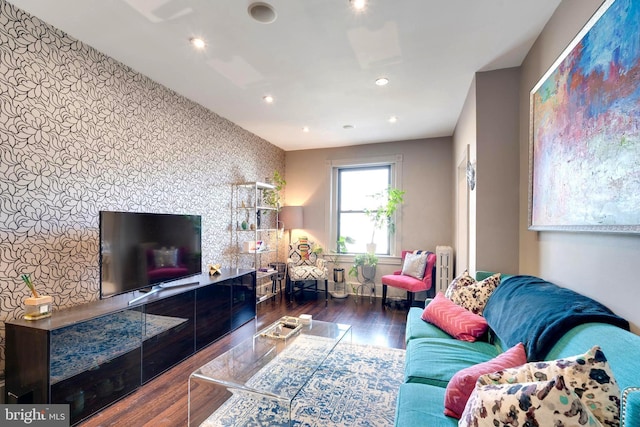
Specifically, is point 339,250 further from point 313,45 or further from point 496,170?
point 313,45

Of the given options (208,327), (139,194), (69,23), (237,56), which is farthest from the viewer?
(208,327)

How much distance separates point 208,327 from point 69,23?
2789 millimetres

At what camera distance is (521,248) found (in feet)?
8.04

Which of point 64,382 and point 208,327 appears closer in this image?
point 64,382

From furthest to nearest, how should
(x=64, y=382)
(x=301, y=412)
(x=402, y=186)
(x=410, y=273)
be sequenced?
(x=402, y=186), (x=410, y=273), (x=301, y=412), (x=64, y=382)

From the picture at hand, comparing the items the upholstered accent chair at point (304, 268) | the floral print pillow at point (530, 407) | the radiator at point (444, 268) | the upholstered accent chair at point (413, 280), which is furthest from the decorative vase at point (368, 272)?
the floral print pillow at point (530, 407)

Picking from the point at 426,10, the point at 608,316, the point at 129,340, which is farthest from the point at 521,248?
the point at 129,340

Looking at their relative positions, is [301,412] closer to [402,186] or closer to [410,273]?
[410,273]

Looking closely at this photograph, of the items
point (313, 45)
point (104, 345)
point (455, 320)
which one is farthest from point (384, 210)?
point (104, 345)

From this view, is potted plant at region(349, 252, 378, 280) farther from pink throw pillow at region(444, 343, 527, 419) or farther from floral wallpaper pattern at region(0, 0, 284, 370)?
pink throw pillow at region(444, 343, 527, 419)

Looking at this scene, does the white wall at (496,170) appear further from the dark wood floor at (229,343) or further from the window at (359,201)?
the window at (359,201)

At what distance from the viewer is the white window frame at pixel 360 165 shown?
4930mm

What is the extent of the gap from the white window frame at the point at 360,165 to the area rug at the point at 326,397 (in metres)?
2.63

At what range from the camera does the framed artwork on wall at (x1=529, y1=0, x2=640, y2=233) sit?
1.15 meters
